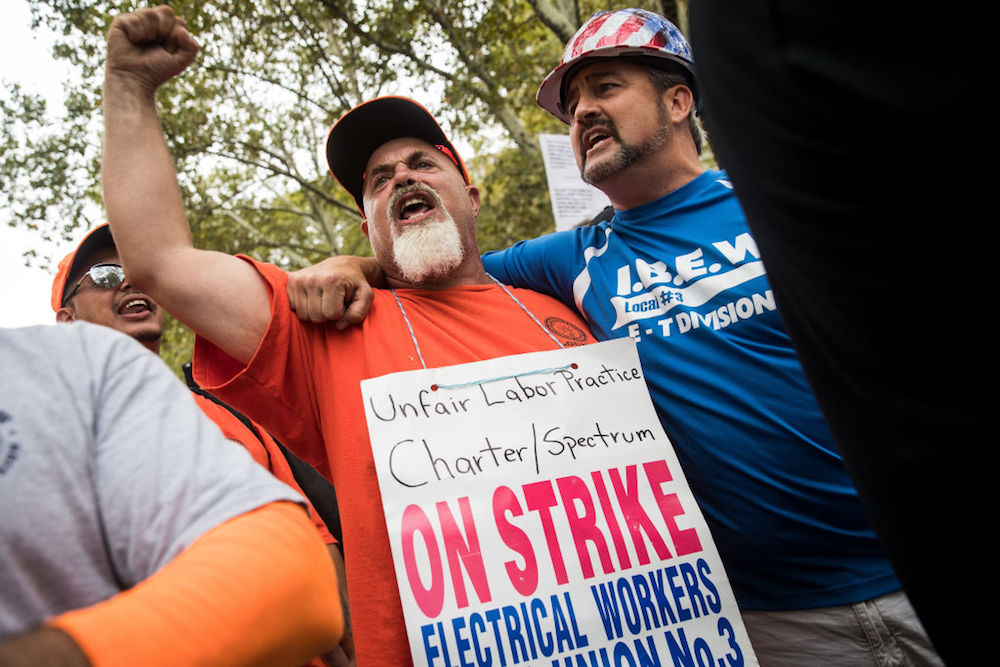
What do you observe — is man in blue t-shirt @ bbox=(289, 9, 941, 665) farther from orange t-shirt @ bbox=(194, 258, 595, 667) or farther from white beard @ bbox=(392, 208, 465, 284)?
white beard @ bbox=(392, 208, 465, 284)

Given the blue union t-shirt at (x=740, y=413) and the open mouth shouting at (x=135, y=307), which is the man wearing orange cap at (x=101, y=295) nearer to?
the open mouth shouting at (x=135, y=307)

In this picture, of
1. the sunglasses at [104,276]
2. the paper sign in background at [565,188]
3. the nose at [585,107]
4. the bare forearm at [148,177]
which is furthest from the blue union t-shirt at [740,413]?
the sunglasses at [104,276]

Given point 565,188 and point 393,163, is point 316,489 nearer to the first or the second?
point 393,163

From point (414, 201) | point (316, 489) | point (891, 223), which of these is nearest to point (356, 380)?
point (414, 201)

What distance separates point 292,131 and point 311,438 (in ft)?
39.8

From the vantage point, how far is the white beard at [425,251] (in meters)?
2.25

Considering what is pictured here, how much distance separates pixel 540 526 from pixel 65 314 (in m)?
2.72

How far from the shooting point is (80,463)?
854 mm

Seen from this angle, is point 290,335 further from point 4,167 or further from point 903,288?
point 4,167

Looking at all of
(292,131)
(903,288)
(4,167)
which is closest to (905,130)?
(903,288)

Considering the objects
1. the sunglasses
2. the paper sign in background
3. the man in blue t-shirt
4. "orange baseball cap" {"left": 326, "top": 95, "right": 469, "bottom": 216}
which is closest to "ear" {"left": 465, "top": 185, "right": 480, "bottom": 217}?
"orange baseball cap" {"left": 326, "top": 95, "right": 469, "bottom": 216}

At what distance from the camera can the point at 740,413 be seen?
1794 mm

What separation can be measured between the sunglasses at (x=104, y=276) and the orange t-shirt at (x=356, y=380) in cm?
178

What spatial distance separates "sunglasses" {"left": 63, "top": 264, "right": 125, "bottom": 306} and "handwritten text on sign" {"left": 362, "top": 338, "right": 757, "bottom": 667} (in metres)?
→ 2.24
